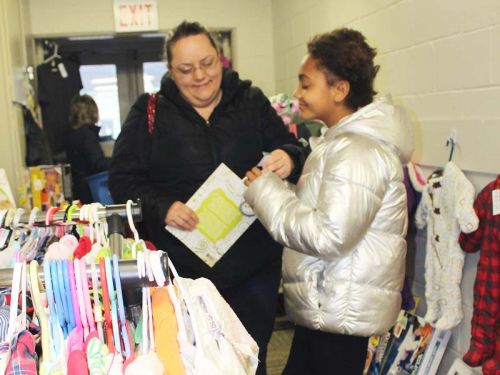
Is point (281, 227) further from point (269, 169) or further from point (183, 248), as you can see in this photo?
point (183, 248)

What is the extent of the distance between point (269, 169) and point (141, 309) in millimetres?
913

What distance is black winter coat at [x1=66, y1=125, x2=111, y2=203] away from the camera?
454 centimetres

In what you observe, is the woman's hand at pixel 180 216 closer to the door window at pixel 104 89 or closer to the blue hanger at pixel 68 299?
the blue hanger at pixel 68 299

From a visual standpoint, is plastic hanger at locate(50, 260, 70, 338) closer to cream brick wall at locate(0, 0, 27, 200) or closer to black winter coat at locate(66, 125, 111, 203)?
cream brick wall at locate(0, 0, 27, 200)

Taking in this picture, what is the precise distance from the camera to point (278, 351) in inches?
125

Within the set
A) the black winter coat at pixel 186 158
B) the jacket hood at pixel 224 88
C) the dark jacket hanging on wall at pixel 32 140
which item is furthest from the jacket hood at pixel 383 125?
the dark jacket hanging on wall at pixel 32 140

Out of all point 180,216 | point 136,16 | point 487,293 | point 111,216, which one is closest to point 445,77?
point 487,293

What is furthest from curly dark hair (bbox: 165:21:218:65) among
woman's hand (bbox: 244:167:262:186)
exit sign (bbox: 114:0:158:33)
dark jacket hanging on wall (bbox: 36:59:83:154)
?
dark jacket hanging on wall (bbox: 36:59:83:154)

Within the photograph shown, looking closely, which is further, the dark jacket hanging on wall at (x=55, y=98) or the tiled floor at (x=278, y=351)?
the dark jacket hanging on wall at (x=55, y=98)

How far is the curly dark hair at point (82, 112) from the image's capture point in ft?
15.2

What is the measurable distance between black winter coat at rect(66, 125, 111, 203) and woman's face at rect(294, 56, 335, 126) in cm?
314

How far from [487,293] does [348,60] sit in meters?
0.85

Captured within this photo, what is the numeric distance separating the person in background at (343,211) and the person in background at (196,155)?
0.20 meters

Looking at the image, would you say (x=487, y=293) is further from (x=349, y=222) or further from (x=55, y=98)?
(x=55, y=98)
